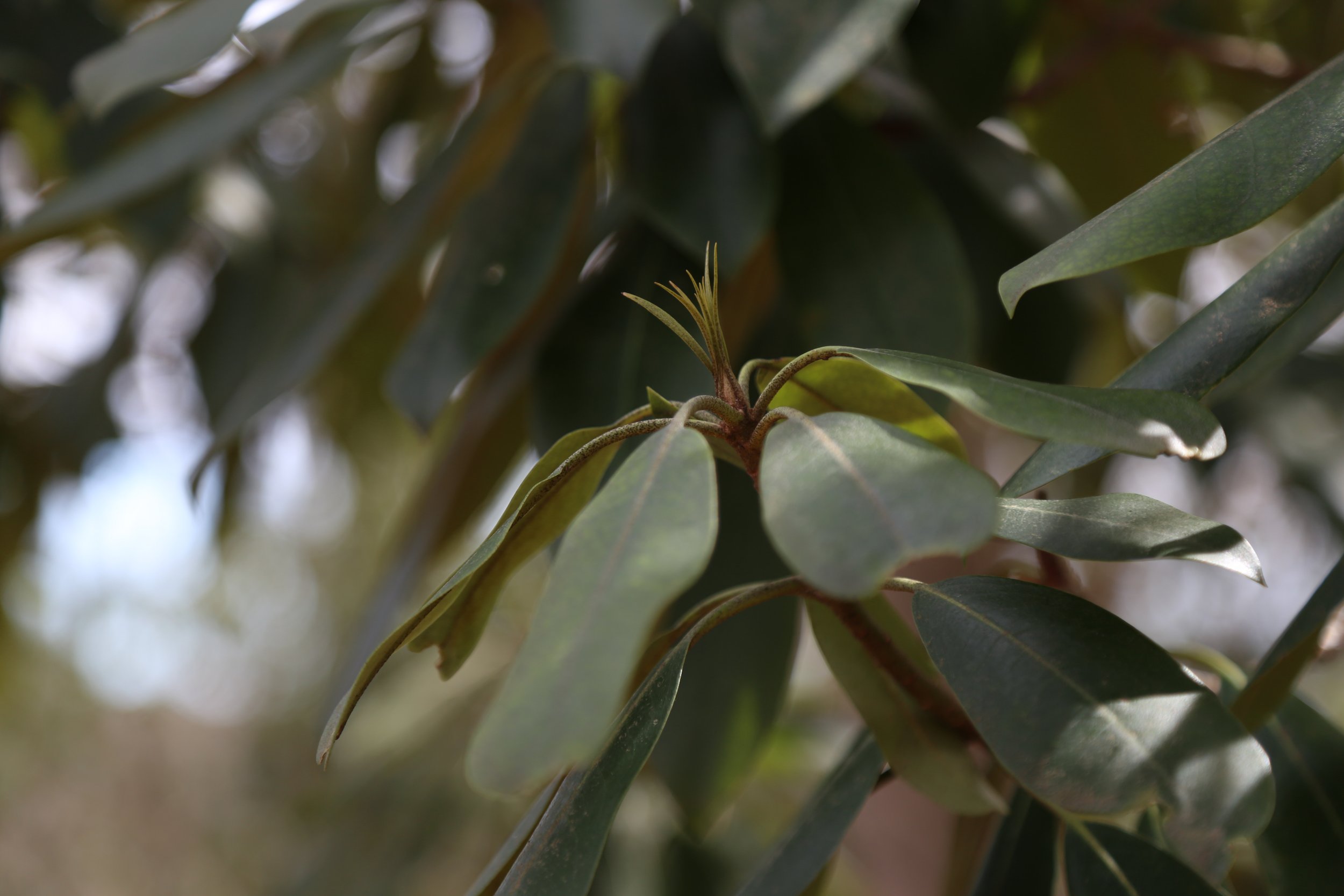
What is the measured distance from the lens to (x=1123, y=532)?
0.27 m

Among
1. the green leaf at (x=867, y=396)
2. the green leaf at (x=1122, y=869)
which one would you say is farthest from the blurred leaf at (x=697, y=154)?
the green leaf at (x=1122, y=869)

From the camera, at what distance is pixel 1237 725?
24 cm

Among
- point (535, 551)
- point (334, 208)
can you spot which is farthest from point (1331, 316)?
point (334, 208)

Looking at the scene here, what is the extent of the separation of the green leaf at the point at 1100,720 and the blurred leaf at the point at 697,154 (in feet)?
1.00

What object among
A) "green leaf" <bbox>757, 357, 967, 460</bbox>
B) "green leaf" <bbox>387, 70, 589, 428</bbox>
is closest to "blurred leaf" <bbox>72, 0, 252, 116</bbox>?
"green leaf" <bbox>387, 70, 589, 428</bbox>

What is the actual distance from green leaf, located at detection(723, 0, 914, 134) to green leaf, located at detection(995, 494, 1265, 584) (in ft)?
0.84

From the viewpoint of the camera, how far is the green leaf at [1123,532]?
252 millimetres

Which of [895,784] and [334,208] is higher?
[334,208]

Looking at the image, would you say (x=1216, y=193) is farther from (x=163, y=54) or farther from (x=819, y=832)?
(x=163, y=54)

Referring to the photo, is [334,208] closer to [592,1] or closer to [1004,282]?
[592,1]

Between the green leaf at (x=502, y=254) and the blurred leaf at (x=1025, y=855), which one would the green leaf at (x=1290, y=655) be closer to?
the blurred leaf at (x=1025, y=855)

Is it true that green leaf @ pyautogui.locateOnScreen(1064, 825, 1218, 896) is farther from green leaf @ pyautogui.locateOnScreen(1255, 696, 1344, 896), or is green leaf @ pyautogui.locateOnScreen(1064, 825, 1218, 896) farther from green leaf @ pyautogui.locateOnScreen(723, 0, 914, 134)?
green leaf @ pyautogui.locateOnScreen(723, 0, 914, 134)

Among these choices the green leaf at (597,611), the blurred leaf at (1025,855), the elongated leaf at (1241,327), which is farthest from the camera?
the blurred leaf at (1025,855)

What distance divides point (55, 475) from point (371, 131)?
62cm
